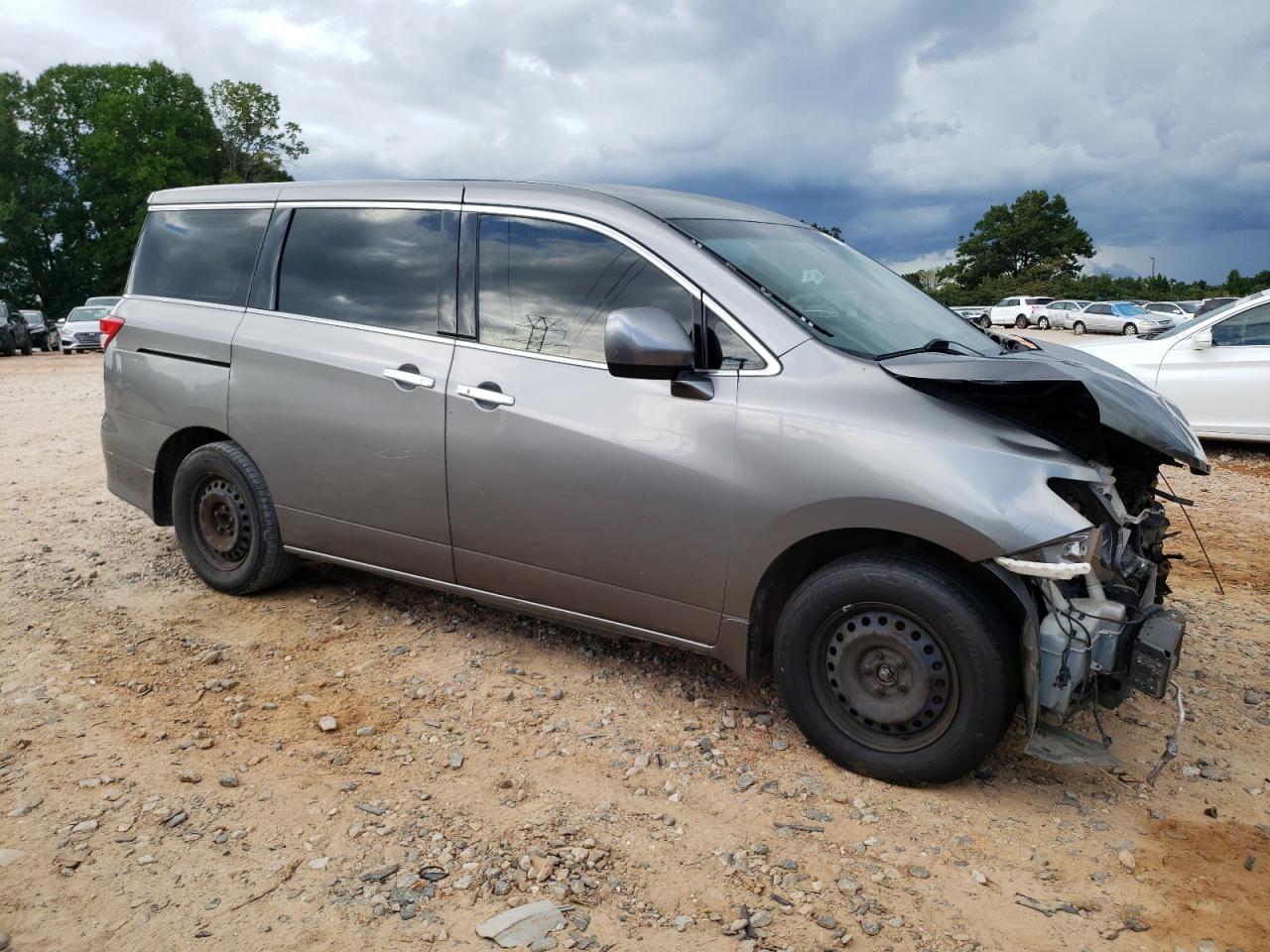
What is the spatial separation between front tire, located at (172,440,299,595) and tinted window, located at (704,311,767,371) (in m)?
2.41

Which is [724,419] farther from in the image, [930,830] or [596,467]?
[930,830]

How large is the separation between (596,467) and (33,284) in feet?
201

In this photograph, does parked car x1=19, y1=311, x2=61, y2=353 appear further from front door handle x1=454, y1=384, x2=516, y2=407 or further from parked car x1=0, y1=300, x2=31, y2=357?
front door handle x1=454, y1=384, x2=516, y2=407

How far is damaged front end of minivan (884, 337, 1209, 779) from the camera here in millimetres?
2910

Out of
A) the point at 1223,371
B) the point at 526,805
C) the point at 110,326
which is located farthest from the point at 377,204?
the point at 1223,371

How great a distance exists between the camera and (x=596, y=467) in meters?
Answer: 3.52

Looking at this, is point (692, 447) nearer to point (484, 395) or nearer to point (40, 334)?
point (484, 395)

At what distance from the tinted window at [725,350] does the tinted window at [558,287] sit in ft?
0.28

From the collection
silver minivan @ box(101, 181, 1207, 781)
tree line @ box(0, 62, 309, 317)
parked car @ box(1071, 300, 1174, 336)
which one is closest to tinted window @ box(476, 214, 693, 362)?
silver minivan @ box(101, 181, 1207, 781)

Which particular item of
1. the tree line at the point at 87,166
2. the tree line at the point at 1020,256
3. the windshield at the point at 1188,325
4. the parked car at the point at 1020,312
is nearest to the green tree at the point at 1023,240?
the tree line at the point at 1020,256

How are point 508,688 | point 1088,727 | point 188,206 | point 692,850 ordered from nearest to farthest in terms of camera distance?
point 692,850 < point 1088,727 < point 508,688 < point 188,206

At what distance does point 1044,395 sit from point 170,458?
4226 mm

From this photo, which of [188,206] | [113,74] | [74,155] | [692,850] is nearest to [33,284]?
[74,155]

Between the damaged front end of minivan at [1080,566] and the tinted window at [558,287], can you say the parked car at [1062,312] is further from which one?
the tinted window at [558,287]
